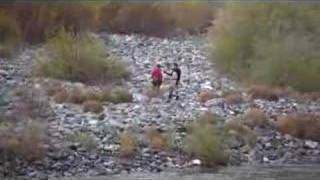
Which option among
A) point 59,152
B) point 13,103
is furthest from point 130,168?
point 13,103

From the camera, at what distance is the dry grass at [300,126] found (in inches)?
957

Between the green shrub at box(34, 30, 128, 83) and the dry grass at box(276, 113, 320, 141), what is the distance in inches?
409

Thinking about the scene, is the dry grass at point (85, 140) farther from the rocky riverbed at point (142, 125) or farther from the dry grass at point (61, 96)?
the dry grass at point (61, 96)

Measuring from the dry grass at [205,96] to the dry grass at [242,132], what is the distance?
5.15 metres

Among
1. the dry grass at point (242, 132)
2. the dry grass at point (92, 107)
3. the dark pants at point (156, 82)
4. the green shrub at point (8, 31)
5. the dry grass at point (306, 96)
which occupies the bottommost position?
the dry grass at point (242, 132)

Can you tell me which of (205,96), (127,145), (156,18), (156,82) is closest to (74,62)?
(205,96)

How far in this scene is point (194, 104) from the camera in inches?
1134

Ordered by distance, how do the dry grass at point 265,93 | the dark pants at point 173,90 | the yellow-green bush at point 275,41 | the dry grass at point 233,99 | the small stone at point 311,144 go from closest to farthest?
the small stone at point 311,144
the dark pants at point 173,90
the dry grass at point 233,99
the dry grass at point 265,93
the yellow-green bush at point 275,41

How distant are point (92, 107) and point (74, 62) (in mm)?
7893

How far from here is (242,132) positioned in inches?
941

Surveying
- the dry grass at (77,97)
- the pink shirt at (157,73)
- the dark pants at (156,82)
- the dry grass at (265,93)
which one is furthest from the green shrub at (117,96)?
the dry grass at (265,93)

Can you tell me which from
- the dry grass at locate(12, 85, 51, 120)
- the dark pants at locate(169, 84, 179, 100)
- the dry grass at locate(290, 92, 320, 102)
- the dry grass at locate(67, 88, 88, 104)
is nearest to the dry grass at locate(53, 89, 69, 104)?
the dry grass at locate(67, 88, 88, 104)

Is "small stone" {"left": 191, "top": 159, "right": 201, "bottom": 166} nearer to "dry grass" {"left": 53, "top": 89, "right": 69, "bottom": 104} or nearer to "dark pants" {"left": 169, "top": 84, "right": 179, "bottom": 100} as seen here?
"dark pants" {"left": 169, "top": 84, "right": 179, "bottom": 100}

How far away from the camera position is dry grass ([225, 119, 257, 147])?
23.2 meters
